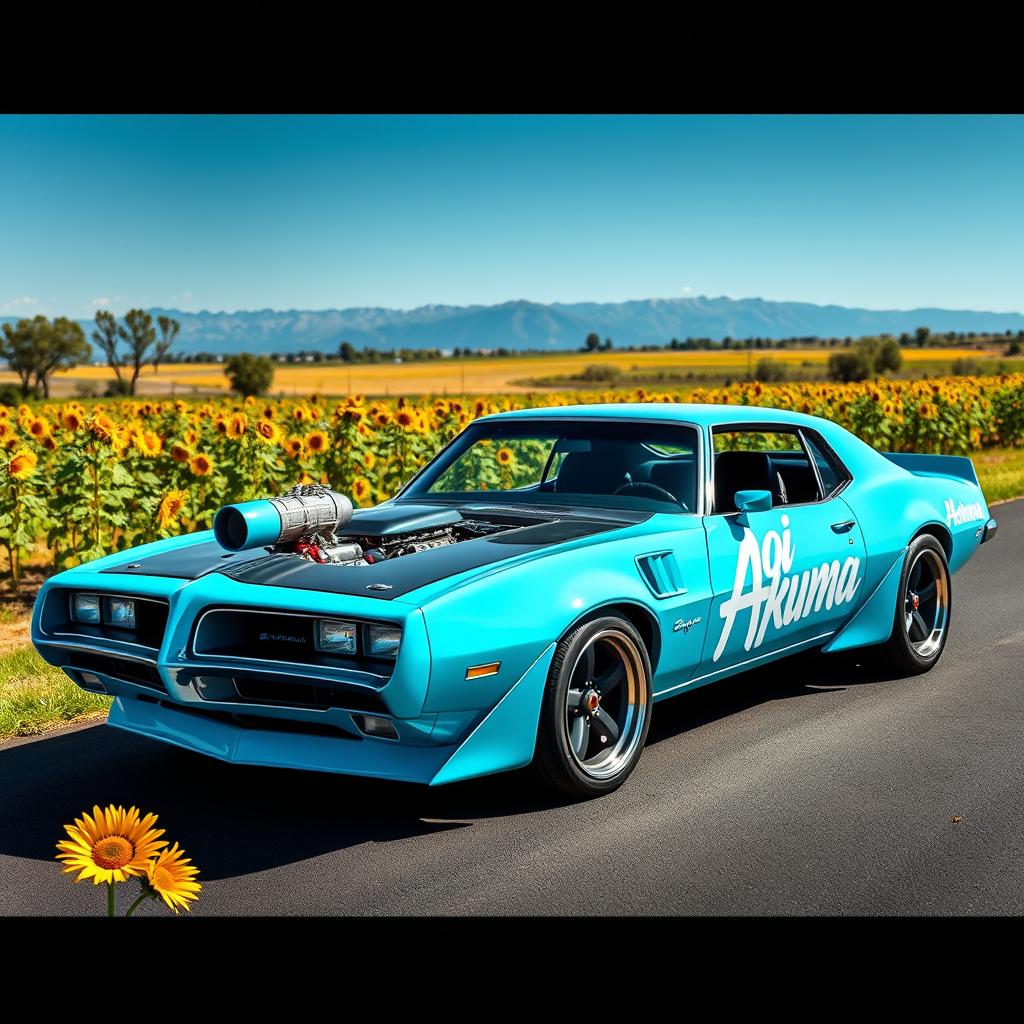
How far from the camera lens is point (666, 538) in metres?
4.92

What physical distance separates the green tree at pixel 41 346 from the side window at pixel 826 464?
9034cm

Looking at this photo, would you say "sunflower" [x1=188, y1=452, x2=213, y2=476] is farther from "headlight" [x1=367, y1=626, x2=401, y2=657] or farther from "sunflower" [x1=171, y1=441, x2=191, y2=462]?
"headlight" [x1=367, y1=626, x2=401, y2=657]

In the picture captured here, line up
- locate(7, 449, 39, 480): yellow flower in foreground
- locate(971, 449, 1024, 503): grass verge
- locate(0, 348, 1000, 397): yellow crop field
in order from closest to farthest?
1. locate(7, 449, 39, 480): yellow flower in foreground
2. locate(971, 449, 1024, 503): grass verge
3. locate(0, 348, 1000, 397): yellow crop field

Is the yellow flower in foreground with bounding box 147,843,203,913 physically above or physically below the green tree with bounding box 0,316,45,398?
below

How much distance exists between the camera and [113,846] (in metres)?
2.47

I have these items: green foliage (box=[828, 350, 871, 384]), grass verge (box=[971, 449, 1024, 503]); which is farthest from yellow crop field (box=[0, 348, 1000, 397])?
grass verge (box=[971, 449, 1024, 503])

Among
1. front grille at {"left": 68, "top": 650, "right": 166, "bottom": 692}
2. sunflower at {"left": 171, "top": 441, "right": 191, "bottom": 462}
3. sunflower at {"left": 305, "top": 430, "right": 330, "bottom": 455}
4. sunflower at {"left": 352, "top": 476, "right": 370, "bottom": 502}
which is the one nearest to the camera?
front grille at {"left": 68, "top": 650, "right": 166, "bottom": 692}

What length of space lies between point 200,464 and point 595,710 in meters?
6.60

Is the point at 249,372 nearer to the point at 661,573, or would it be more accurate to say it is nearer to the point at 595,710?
the point at 661,573

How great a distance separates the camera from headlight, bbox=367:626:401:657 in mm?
3945

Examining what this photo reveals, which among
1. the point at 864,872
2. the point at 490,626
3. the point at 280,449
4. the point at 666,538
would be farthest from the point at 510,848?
the point at 280,449

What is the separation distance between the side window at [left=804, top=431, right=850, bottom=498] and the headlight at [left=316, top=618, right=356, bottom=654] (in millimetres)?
3056
